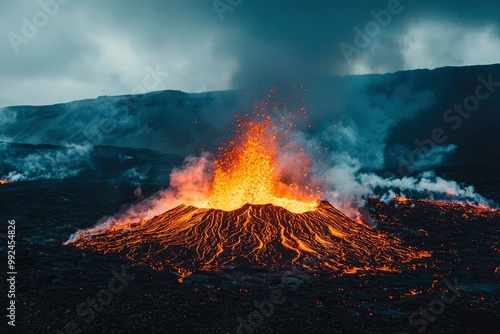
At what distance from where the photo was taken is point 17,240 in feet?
59.7

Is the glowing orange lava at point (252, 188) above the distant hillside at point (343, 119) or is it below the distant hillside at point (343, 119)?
below

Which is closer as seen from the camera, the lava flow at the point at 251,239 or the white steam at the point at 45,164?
the lava flow at the point at 251,239

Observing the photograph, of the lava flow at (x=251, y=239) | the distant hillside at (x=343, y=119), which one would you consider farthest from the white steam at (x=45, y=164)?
the lava flow at (x=251, y=239)

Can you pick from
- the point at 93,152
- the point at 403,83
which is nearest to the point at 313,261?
the point at 93,152

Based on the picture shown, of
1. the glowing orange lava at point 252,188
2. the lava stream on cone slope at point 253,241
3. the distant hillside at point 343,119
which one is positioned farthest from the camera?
the distant hillside at point 343,119

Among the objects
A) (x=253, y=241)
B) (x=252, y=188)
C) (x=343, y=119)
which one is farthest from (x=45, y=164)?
(x=343, y=119)

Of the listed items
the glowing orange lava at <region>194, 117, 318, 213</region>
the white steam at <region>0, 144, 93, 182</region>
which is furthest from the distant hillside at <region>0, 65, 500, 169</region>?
the glowing orange lava at <region>194, 117, 318, 213</region>

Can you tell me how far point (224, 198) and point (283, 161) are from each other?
37.2 m

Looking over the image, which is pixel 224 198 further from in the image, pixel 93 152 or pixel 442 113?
pixel 442 113

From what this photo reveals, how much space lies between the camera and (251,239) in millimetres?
18125

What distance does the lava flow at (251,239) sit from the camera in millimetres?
15539

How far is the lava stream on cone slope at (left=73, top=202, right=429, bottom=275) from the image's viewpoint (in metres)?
15.5

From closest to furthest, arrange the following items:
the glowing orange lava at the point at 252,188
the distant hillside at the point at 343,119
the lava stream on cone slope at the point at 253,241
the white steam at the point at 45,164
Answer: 1. the lava stream on cone slope at the point at 253,241
2. the glowing orange lava at the point at 252,188
3. the white steam at the point at 45,164
4. the distant hillside at the point at 343,119

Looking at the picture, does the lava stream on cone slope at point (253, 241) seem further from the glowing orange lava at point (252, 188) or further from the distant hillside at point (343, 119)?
the distant hillside at point (343, 119)
